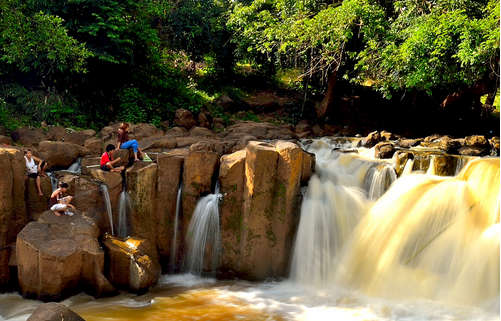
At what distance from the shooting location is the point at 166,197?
10.1m

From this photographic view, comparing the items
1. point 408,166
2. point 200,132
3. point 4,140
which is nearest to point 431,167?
point 408,166

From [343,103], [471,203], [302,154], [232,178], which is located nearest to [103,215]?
[232,178]

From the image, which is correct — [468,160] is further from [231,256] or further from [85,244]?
[85,244]

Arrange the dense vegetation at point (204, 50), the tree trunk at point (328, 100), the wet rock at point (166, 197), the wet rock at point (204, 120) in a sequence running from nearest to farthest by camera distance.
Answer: the wet rock at point (166, 197)
the dense vegetation at point (204, 50)
the wet rock at point (204, 120)
the tree trunk at point (328, 100)

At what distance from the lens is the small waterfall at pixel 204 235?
9.79 m

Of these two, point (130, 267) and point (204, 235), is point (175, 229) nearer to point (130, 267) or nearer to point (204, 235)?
point (204, 235)

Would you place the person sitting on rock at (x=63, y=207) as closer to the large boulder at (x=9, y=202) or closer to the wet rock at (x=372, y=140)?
the large boulder at (x=9, y=202)

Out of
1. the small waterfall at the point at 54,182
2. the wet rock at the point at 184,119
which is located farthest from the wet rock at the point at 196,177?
the wet rock at the point at 184,119

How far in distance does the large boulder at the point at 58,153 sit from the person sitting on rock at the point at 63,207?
2.40 meters

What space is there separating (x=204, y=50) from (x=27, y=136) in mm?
10518

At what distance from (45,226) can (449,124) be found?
16.4 meters

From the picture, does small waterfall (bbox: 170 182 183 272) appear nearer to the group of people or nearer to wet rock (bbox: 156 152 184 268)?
wet rock (bbox: 156 152 184 268)

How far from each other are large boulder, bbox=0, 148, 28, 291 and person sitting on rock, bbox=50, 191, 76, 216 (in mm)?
1044

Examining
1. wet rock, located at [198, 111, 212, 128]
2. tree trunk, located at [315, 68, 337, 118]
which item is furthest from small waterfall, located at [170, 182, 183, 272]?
tree trunk, located at [315, 68, 337, 118]
